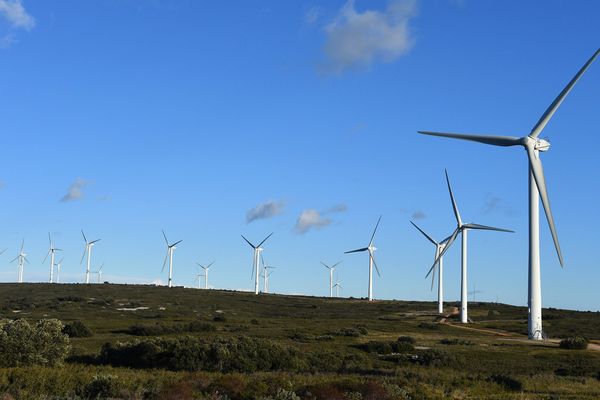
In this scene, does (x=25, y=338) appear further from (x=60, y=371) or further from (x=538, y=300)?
(x=538, y=300)

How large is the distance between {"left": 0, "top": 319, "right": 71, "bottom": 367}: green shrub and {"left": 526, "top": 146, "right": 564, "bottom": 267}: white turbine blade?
34.2m

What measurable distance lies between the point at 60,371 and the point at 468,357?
98.6 ft

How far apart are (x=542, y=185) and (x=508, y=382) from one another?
2903cm

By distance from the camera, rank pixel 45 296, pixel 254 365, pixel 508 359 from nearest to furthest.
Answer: pixel 254 365
pixel 508 359
pixel 45 296

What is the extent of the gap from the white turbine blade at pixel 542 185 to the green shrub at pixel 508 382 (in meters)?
18.9

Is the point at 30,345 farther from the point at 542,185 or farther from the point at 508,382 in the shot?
the point at 542,185

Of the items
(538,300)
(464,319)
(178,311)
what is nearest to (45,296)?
(178,311)

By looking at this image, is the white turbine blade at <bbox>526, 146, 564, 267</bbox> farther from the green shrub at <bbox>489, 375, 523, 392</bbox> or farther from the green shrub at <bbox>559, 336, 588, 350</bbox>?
the green shrub at <bbox>489, 375, 523, 392</bbox>

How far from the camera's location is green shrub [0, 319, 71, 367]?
39.6 meters

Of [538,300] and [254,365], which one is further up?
[538,300]

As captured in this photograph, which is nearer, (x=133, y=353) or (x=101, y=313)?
(x=133, y=353)

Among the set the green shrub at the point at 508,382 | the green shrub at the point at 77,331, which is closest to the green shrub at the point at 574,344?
the green shrub at the point at 508,382

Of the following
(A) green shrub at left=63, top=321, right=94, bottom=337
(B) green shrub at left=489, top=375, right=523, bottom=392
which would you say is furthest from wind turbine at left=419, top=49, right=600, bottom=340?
(A) green shrub at left=63, top=321, right=94, bottom=337

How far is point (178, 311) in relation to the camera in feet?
373
